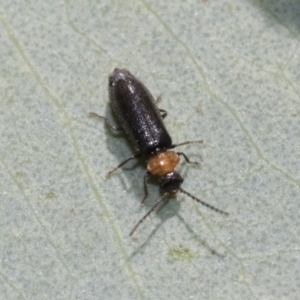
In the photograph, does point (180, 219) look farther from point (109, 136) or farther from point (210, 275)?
point (109, 136)

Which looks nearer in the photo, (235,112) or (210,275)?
(210,275)

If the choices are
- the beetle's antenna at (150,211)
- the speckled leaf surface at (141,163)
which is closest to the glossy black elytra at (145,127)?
the beetle's antenna at (150,211)

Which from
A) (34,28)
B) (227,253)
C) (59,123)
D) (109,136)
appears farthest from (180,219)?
(34,28)

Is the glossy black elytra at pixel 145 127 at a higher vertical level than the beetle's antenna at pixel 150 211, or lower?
higher

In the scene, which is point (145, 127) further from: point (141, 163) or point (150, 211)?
point (150, 211)

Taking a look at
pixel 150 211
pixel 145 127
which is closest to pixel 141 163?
pixel 145 127

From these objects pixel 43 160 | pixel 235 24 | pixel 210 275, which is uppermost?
pixel 235 24

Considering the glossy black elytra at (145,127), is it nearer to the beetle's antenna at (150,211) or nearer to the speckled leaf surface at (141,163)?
the beetle's antenna at (150,211)
